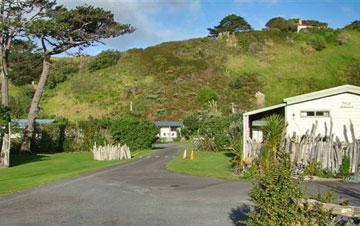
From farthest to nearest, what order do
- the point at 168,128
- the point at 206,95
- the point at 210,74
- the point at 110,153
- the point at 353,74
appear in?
the point at 210,74, the point at 353,74, the point at 206,95, the point at 168,128, the point at 110,153

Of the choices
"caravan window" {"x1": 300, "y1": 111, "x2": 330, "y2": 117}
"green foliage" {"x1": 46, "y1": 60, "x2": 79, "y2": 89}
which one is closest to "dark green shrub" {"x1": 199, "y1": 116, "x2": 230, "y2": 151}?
"caravan window" {"x1": 300, "y1": 111, "x2": 330, "y2": 117}

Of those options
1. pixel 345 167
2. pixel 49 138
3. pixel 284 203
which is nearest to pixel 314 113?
pixel 345 167

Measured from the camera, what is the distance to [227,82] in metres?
82.2

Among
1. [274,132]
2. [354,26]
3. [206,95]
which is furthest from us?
[354,26]

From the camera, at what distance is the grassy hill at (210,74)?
7644 cm

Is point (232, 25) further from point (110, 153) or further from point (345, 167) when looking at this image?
point (345, 167)

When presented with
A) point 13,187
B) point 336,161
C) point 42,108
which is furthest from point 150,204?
point 42,108

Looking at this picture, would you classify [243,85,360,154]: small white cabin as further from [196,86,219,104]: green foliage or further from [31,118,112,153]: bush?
[196,86,219,104]: green foliage

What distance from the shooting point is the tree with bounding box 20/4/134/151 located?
40.4 metres

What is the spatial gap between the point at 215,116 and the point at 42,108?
131 feet

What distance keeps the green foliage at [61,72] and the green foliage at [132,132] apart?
43.4 meters

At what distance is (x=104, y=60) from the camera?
90.1m

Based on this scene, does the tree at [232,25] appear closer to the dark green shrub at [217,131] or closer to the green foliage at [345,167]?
the dark green shrub at [217,131]

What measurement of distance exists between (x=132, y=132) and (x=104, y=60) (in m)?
49.9
